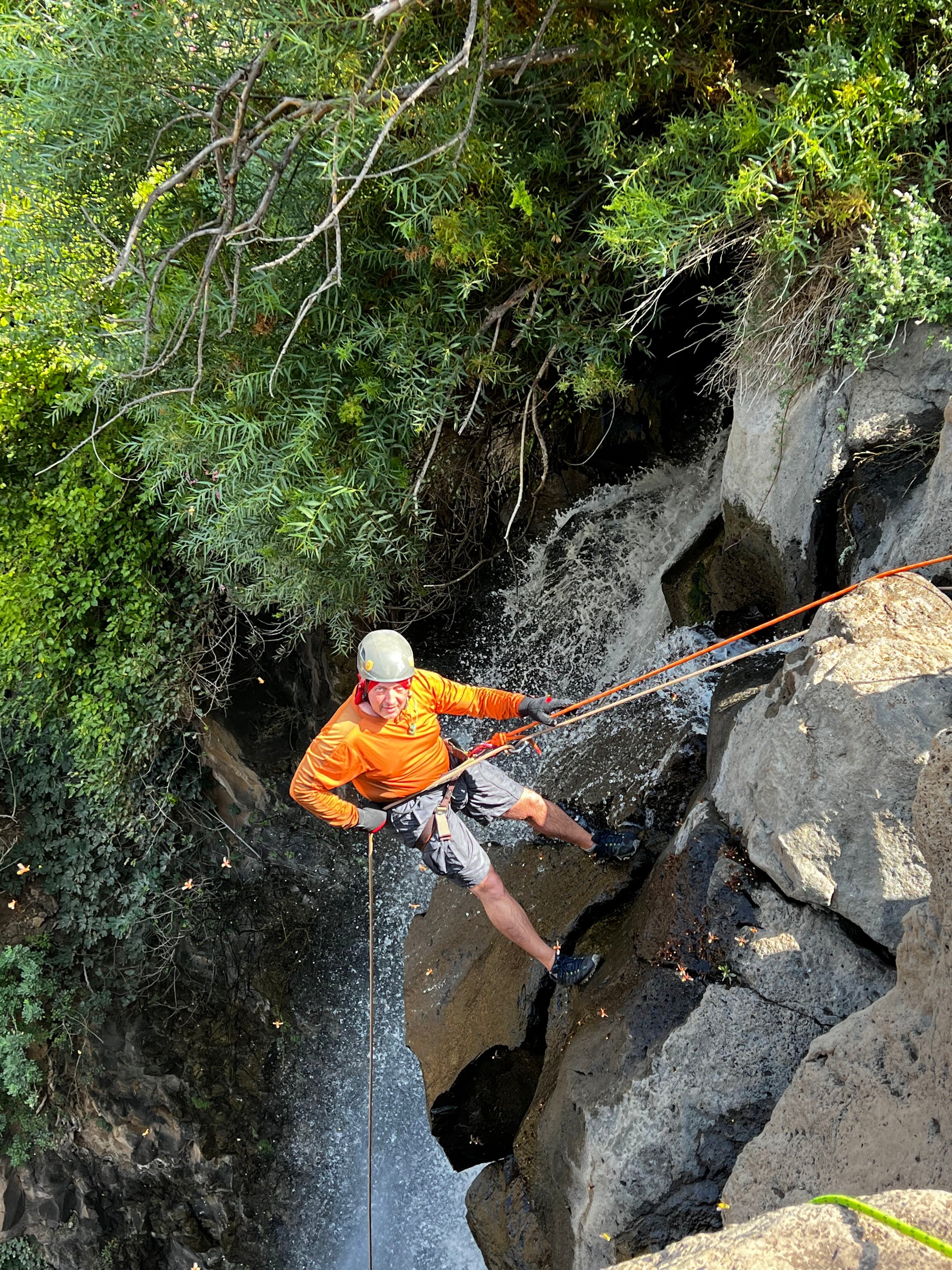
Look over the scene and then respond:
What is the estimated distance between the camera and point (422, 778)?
4.09 metres

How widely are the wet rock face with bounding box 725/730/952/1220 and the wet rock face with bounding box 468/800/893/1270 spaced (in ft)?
1.57

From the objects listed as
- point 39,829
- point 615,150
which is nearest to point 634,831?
point 615,150

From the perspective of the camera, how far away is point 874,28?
325 centimetres

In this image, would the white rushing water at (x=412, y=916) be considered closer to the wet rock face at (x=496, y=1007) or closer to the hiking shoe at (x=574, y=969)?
the wet rock face at (x=496, y=1007)

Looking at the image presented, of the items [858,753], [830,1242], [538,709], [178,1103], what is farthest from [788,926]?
[178,1103]

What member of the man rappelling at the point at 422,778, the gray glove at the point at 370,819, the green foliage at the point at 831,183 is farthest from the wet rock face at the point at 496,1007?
the green foliage at the point at 831,183

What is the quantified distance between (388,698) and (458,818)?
2.68ft

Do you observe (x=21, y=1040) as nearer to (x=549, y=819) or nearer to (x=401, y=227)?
(x=549, y=819)

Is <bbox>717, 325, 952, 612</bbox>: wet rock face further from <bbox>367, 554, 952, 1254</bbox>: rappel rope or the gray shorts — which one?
the gray shorts

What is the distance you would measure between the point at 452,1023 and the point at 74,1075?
4.64 meters

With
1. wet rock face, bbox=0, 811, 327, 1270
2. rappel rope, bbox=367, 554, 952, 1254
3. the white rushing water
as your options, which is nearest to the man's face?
rappel rope, bbox=367, 554, 952, 1254

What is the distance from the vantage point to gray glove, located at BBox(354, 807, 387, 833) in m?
4.04

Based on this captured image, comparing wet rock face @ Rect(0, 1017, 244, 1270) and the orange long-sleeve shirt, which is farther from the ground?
the orange long-sleeve shirt

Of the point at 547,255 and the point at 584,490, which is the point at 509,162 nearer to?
the point at 547,255
